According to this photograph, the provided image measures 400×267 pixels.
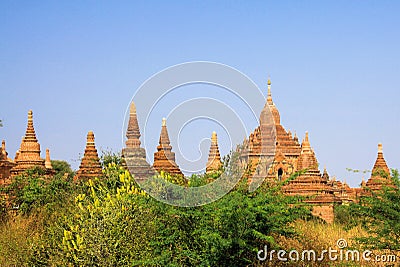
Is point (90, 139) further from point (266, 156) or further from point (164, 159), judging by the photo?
point (266, 156)

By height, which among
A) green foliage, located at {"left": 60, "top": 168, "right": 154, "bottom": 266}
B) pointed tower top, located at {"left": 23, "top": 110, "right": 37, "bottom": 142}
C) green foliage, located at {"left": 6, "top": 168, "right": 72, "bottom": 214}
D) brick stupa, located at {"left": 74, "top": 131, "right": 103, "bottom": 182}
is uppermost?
pointed tower top, located at {"left": 23, "top": 110, "right": 37, "bottom": 142}

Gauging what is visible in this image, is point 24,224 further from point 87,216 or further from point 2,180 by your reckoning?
point 2,180

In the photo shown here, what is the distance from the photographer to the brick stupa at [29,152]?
36.1 metres

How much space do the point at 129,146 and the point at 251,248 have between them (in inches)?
970

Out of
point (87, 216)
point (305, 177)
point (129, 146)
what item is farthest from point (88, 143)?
point (87, 216)

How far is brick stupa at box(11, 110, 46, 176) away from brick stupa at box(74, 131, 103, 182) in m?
2.70

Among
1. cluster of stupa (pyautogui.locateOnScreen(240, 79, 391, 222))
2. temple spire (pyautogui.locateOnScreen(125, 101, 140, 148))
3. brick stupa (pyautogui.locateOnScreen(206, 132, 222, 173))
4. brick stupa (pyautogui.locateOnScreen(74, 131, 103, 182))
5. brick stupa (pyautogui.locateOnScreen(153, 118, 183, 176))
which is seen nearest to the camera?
brick stupa (pyautogui.locateOnScreen(206, 132, 222, 173))

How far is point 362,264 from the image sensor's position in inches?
556

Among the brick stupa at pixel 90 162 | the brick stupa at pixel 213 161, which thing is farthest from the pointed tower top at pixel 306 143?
the brick stupa at pixel 90 162

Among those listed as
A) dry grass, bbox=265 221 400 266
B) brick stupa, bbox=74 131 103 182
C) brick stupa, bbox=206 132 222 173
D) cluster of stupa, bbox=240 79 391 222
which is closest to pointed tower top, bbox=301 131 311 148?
cluster of stupa, bbox=240 79 391 222

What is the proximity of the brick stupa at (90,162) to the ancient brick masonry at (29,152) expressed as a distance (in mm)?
2599

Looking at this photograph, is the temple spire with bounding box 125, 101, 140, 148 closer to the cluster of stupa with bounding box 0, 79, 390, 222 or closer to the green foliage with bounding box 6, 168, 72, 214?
the cluster of stupa with bounding box 0, 79, 390, 222

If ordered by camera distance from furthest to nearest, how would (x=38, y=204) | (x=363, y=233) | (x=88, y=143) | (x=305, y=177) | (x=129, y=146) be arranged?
(x=129, y=146) < (x=88, y=143) < (x=305, y=177) < (x=38, y=204) < (x=363, y=233)

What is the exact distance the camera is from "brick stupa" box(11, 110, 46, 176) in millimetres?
36125
